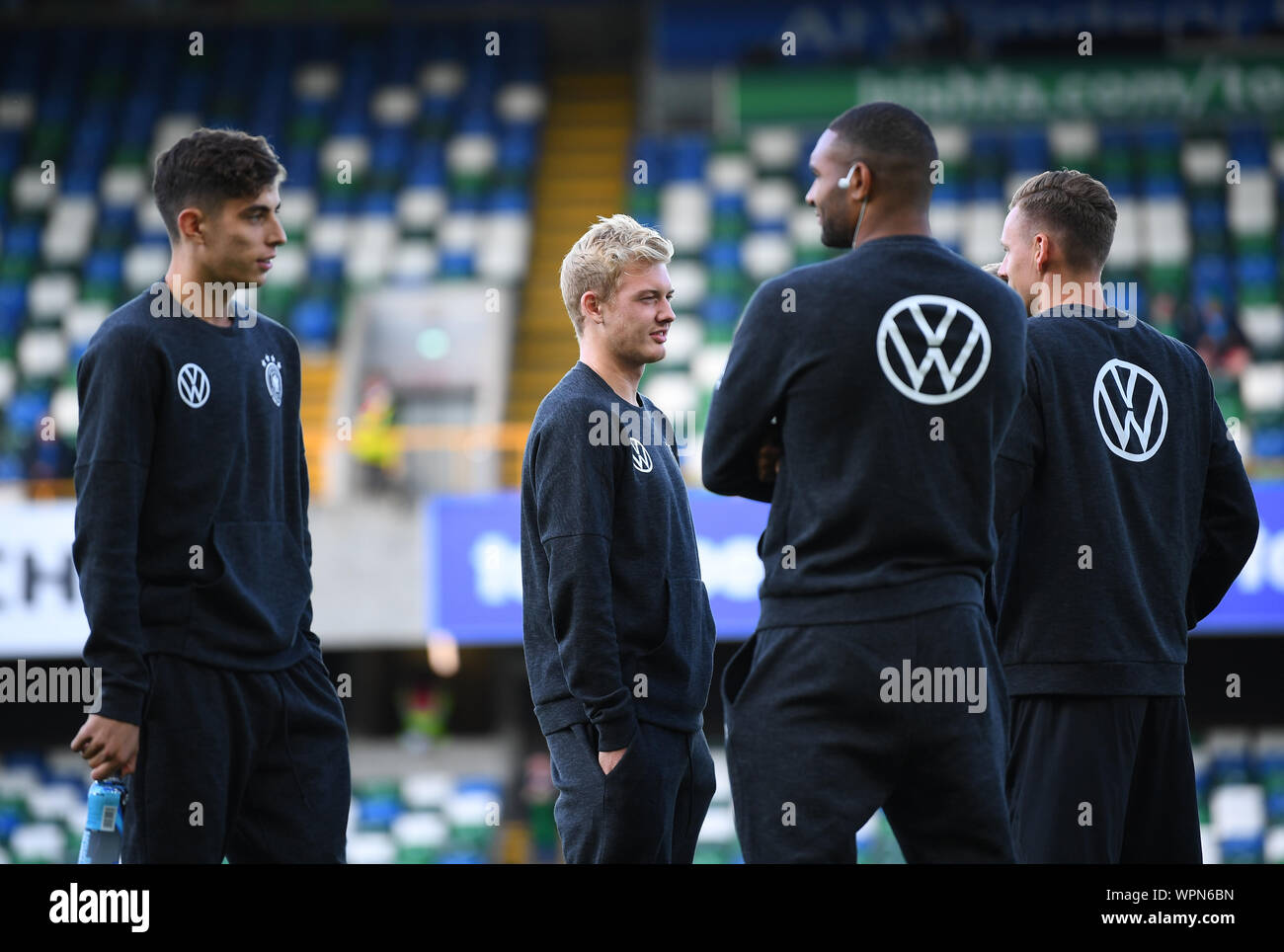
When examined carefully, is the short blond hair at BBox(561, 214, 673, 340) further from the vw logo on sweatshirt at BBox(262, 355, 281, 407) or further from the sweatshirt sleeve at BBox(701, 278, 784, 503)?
the sweatshirt sleeve at BBox(701, 278, 784, 503)

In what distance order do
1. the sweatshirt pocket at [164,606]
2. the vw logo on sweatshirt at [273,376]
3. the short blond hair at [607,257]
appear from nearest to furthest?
the sweatshirt pocket at [164,606] < the vw logo on sweatshirt at [273,376] < the short blond hair at [607,257]

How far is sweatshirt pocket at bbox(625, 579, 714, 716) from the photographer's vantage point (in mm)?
3244

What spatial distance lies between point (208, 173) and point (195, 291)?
0.23 m

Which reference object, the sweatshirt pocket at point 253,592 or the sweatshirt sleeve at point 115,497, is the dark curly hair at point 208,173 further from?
the sweatshirt pocket at point 253,592

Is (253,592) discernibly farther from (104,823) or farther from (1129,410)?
(1129,410)

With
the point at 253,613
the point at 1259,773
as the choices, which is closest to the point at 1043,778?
the point at 253,613

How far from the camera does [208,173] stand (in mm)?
3154

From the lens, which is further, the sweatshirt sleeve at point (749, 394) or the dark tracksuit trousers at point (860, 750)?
the sweatshirt sleeve at point (749, 394)

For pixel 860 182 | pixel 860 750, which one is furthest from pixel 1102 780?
pixel 860 182

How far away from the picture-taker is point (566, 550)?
125 inches

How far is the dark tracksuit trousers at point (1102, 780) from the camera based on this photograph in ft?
9.92

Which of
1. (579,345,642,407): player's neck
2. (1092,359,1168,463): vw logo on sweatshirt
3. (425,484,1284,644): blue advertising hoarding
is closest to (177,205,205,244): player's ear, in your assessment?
(579,345,642,407): player's neck

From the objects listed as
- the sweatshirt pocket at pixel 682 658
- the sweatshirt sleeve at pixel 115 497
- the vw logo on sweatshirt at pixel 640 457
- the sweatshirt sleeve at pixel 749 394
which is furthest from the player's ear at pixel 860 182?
the sweatshirt sleeve at pixel 115 497

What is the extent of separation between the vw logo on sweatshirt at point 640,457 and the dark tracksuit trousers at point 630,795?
0.53 m
